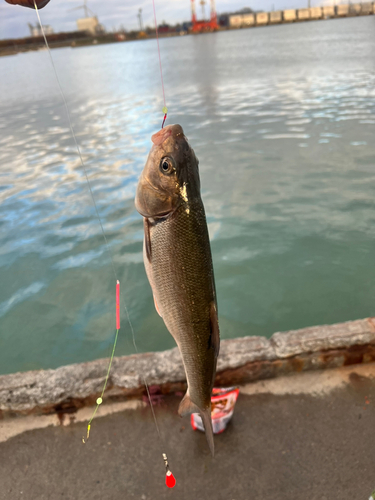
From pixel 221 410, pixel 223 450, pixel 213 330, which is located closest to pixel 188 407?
pixel 213 330

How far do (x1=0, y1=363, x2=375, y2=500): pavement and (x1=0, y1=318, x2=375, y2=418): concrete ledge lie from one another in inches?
4.2

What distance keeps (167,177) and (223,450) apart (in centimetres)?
238

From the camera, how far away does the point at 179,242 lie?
5.95 ft

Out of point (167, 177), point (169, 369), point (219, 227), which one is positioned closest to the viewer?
point (167, 177)

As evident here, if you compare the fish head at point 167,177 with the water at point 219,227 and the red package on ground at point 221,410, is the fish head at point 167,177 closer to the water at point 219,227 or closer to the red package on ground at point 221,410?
the red package on ground at point 221,410

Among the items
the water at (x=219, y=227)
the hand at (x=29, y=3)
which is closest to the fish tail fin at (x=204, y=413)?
the hand at (x=29, y=3)

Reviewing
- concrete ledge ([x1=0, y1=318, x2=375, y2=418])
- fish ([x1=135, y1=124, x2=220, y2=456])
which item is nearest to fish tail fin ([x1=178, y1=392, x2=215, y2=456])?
fish ([x1=135, y1=124, x2=220, y2=456])

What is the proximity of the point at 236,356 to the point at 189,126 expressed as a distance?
14.6 m

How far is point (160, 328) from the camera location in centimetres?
548

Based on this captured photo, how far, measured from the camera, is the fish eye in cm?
176

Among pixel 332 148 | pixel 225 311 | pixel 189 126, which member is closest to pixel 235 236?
pixel 225 311

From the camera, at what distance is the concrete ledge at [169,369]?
3.30m

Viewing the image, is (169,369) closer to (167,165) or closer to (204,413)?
(204,413)

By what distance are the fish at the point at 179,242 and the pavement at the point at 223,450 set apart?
57.2 inches
